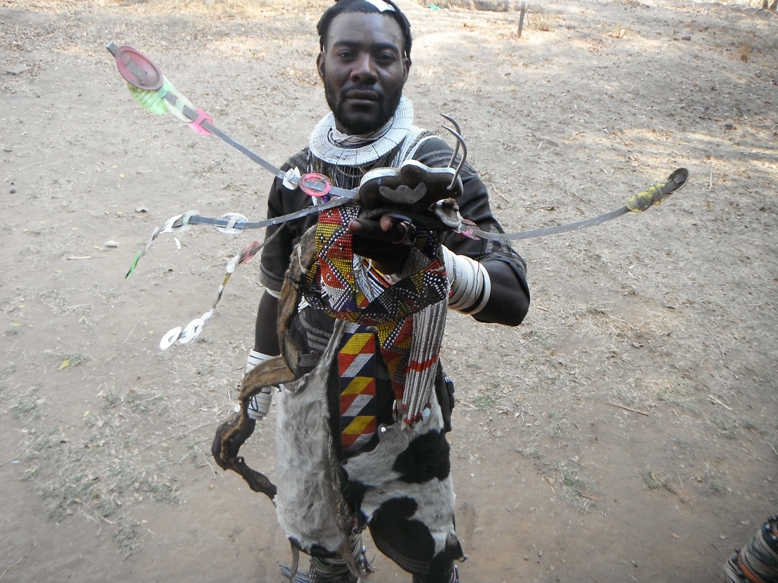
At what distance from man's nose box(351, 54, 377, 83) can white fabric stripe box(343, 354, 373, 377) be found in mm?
794

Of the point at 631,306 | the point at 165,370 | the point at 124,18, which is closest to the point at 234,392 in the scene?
the point at 165,370

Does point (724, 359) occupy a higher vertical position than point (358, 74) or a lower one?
lower

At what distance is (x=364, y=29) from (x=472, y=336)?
285cm

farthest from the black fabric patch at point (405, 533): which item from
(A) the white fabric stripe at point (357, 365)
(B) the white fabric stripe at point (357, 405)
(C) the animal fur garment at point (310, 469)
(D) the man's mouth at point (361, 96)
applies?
(D) the man's mouth at point (361, 96)

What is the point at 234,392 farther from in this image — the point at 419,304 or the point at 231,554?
the point at 419,304

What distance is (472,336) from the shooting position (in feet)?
14.0

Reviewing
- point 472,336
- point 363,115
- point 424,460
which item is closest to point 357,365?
point 424,460

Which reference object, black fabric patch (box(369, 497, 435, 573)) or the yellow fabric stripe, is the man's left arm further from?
black fabric patch (box(369, 497, 435, 573))

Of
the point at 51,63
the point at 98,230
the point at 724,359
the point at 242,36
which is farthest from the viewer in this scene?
the point at 242,36

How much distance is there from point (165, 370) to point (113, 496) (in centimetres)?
94

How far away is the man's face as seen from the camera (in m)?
1.72

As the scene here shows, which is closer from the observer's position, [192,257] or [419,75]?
[192,257]

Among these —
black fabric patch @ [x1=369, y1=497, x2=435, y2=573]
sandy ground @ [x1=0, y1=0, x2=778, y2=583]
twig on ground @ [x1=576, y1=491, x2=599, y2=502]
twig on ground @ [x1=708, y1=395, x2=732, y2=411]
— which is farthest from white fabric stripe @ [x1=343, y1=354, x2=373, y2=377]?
twig on ground @ [x1=708, y1=395, x2=732, y2=411]

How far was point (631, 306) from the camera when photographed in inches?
182
